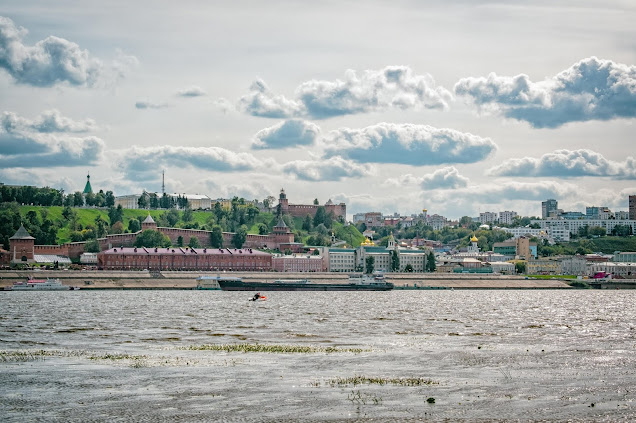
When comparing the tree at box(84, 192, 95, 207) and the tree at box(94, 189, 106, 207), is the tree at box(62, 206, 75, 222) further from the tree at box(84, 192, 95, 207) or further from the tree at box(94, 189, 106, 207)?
the tree at box(84, 192, 95, 207)

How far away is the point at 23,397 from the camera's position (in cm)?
2653

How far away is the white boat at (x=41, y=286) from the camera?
104 m

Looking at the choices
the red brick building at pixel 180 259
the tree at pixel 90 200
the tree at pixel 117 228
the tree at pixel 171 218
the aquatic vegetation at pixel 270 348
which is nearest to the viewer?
the aquatic vegetation at pixel 270 348

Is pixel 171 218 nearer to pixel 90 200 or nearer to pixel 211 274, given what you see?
pixel 90 200

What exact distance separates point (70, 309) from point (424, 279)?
2997 inches

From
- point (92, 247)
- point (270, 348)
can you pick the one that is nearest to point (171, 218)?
point (92, 247)

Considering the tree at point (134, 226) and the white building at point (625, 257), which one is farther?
the tree at point (134, 226)

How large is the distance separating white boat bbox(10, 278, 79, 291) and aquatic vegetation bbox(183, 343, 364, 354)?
70217mm

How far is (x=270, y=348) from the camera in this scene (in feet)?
125

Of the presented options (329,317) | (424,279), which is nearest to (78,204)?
(424,279)

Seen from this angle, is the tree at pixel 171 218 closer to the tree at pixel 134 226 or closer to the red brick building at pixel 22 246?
the tree at pixel 134 226

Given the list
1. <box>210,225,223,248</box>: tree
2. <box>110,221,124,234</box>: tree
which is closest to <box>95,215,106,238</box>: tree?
<box>110,221,124,234</box>: tree

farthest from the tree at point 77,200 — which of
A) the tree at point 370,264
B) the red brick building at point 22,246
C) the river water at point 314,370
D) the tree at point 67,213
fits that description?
the river water at point 314,370

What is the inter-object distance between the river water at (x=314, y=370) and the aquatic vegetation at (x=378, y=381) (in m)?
0.06
